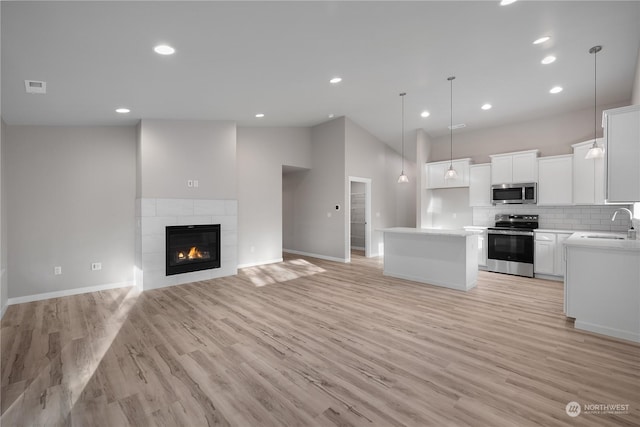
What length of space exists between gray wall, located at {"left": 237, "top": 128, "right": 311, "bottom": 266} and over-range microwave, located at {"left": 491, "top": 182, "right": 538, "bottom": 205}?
14.6ft

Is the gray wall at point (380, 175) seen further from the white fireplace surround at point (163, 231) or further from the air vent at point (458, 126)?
the white fireplace surround at point (163, 231)

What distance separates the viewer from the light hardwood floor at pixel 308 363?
74.0 inches

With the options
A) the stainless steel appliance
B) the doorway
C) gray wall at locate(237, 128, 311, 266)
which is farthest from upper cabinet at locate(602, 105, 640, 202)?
gray wall at locate(237, 128, 311, 266)

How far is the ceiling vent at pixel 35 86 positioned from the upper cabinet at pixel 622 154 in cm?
582

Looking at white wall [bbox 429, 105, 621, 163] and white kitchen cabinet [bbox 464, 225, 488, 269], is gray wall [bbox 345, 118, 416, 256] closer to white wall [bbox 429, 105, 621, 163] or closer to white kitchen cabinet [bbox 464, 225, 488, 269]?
white wall [bbox 429, 105, 621, 163]

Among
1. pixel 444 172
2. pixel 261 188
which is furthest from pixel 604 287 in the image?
pixel 261 188

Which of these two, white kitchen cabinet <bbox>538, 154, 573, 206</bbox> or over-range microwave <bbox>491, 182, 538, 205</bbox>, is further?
over-range microwave <bbox>491, 182, 538, 205</bbox>

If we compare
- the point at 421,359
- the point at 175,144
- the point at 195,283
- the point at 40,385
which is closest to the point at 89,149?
the point at 175,144

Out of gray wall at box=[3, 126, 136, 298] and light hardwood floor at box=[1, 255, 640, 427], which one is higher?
gray wall at box=[3, 126, 136, 298]

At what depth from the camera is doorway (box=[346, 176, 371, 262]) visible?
25.6ft

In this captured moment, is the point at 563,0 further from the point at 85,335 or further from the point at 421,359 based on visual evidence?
the point at 85,335

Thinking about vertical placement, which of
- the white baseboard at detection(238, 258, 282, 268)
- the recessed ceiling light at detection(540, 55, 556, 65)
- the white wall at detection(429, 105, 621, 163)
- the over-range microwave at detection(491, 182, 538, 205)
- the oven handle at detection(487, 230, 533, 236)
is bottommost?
the white baseboard at detection(238, 258, 282, 268)

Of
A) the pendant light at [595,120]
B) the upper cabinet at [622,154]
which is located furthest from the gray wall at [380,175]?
the upper cabinet at [622,154]

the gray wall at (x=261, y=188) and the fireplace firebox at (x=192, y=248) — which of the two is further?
the gray wall at (x=261, y=188)
